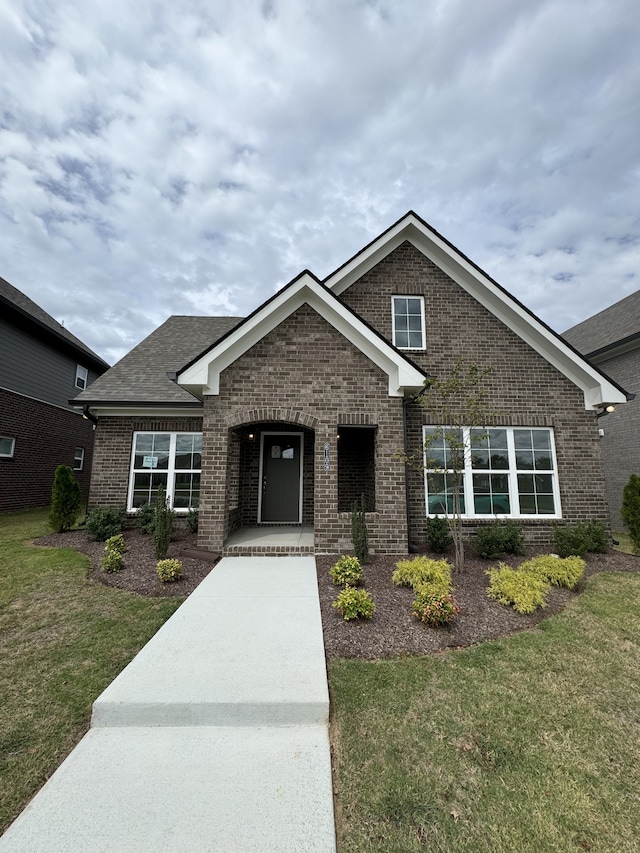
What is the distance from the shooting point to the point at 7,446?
12930mm

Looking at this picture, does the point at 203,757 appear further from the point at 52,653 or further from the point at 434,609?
the point at 434,609

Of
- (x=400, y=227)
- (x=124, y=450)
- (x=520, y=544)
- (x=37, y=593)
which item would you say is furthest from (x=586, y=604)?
(x=124, y=450)

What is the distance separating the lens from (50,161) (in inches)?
414

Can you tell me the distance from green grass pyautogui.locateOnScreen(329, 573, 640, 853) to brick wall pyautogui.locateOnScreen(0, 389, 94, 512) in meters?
14.4

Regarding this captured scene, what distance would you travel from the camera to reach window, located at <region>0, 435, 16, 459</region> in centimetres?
1269

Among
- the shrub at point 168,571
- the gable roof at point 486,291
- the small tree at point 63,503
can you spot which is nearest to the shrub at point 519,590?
the shrub at point 168,571

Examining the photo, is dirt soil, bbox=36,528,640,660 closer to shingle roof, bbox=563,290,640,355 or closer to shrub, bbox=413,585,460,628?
shrub, bbox=413,585,460,628

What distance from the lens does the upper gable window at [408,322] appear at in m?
9.38

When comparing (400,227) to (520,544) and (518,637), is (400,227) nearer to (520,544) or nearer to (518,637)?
(520,544)

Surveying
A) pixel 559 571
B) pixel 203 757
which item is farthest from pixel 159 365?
pixel 559 571

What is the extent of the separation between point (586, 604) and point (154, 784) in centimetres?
562

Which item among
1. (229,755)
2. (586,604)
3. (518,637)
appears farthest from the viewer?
(586,604)

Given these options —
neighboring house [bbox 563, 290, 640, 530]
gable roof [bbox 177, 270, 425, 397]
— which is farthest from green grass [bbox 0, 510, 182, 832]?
neighboring house [bbox 563, 290, 640, 530]

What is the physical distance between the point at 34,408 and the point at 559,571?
1738cm
